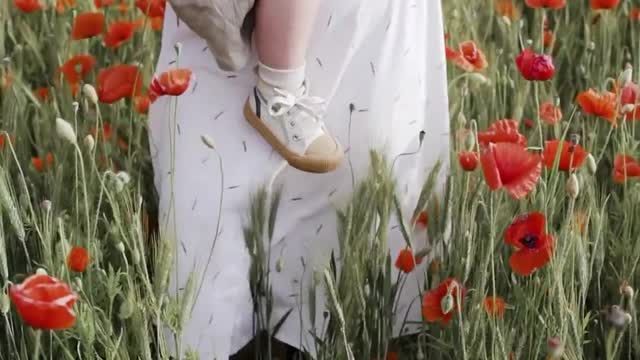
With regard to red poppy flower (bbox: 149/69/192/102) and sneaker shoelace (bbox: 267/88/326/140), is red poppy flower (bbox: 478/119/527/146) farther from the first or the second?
red poppy flower (bbox: 149/69/192/102)

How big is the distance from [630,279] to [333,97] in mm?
489

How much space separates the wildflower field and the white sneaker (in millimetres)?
75

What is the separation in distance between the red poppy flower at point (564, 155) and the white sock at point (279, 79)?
1.09 ft

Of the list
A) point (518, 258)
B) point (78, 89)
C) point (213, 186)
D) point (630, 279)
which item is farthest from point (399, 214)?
point (78, 89)

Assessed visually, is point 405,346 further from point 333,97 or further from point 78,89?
point 78,89

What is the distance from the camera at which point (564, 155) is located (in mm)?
1615

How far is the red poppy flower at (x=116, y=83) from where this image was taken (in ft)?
5.93

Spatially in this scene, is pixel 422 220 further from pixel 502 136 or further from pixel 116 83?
pixel 116 83

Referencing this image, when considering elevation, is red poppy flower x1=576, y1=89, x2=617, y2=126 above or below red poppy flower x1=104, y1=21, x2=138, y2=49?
below

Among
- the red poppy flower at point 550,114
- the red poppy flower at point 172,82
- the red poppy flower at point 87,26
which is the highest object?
the red poppy flower at point 172,82

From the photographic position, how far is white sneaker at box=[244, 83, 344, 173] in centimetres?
159

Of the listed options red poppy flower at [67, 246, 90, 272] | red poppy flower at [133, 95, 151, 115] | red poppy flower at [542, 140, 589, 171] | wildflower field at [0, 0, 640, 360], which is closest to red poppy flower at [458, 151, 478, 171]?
wildflower field at [0, 0, 640, 360]

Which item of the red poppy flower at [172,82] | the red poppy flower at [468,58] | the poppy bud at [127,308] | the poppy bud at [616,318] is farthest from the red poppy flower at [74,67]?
the poppy bud at [616,318]

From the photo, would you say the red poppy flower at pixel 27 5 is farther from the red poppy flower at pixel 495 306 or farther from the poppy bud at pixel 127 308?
the red poppy flower at pixel 495 306
